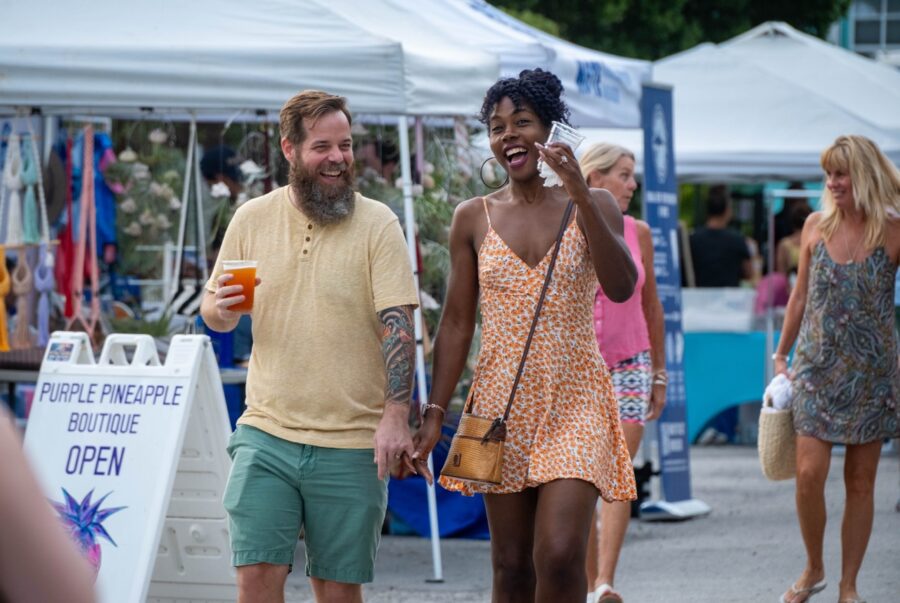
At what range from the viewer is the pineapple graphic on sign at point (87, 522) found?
5.61m

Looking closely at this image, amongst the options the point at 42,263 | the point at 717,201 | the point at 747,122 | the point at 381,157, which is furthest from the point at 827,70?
the point at 42,263

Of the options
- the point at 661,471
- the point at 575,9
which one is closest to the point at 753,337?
the point at 661,471

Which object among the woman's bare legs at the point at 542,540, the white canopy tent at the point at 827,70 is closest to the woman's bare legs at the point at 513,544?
the woman's bare legs at the point at 542,540

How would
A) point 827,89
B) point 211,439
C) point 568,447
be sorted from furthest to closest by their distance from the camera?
point 827,89
point 211,439
point 568,447

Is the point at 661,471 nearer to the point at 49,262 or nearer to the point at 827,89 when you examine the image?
the point at 49,262

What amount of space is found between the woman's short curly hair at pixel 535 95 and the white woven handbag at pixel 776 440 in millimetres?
2600

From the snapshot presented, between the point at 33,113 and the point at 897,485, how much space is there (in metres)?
6.53

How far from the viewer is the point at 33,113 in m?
8.14

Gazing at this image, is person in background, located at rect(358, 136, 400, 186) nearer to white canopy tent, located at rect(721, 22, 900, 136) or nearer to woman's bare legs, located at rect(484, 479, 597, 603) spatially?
woman's bare legs, located at rect(484, 479, 597, 603)

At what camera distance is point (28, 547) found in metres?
1.59

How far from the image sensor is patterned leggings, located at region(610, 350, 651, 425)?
6.56m

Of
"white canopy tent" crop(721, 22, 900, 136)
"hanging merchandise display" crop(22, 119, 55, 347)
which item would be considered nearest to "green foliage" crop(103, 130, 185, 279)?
"hanging merchandise display" crop(22, 119, 55, 347)

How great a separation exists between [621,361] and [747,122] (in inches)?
367

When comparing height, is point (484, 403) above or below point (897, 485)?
above
